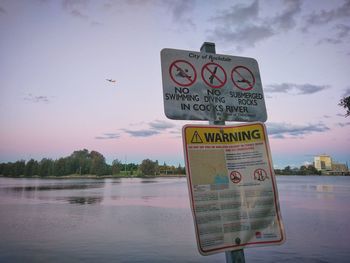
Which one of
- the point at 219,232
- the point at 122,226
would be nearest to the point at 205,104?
the point at 219,232

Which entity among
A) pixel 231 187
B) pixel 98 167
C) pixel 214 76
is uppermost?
pixel 98 167

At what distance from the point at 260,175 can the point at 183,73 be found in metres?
1.23

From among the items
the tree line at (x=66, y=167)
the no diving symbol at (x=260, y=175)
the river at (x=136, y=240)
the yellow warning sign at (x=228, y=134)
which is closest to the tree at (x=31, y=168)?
the tree line at (x=66, y=167)

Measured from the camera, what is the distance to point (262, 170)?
2.27 meters

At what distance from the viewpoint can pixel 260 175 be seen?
89.0 inches

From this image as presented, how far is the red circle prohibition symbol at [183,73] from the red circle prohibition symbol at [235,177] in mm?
956

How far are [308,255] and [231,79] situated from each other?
455 inches

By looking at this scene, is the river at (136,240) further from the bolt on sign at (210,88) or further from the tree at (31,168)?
the tree at (31,168)

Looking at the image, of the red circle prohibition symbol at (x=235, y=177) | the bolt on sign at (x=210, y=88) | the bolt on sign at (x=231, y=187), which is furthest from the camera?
the bolt on sign at (x=210, y=88)

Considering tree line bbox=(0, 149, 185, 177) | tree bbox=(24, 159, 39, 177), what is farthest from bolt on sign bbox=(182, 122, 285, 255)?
tree bbox=(24, 159, 39, 177)

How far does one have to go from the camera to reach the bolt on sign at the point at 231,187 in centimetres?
210

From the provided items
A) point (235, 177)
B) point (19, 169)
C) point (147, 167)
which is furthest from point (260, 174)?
point (19, 169)

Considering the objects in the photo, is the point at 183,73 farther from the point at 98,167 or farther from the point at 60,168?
the point at 60,168

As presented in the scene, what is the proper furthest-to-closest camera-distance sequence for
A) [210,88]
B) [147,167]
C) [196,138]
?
[147,167], [210,88], [196,138]
